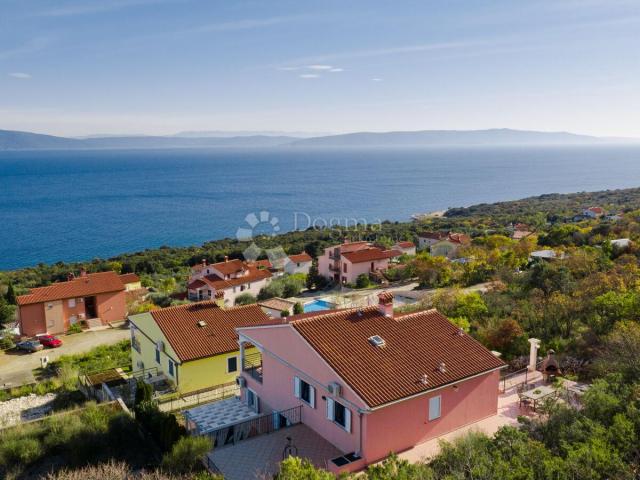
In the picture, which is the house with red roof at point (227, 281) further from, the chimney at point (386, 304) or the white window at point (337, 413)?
the white window at point (337, 413)

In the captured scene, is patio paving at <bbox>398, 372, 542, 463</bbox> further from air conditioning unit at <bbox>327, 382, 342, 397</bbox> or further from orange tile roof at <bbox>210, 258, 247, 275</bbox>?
orange tile roof at <bbox>210, 258, 247, 275</bbox>

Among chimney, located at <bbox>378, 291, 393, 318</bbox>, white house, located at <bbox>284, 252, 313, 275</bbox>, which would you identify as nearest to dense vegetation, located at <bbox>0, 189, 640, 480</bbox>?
chimney, located at <bbox>378, 291, 393, 318</bbox>

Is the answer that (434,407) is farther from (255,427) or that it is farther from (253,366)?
(253,366)

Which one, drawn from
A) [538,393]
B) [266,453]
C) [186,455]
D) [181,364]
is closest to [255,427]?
[266,453]

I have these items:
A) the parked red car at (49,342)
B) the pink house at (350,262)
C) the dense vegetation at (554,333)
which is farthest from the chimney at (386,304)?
the pink house at (350,262)

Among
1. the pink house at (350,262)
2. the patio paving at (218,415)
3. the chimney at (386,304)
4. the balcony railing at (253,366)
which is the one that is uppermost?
the chimney at (386,304)

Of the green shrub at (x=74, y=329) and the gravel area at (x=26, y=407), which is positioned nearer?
the gravel area at (x=26, y=407)

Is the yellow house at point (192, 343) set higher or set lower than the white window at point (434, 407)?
lower
